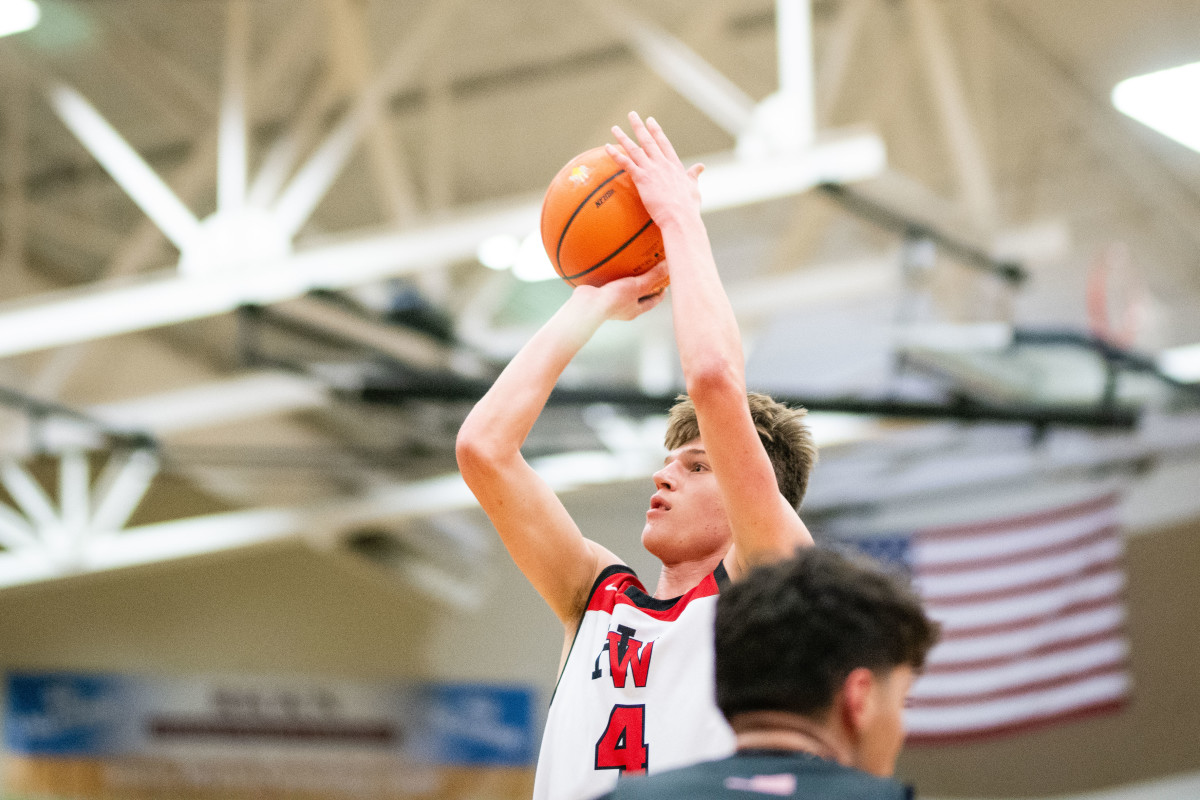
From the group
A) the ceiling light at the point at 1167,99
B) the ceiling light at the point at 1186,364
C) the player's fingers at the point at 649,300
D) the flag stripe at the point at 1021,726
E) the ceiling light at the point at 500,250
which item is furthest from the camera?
the flag stripe at the point at 1021,726

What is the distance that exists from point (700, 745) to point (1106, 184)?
35.8 feet

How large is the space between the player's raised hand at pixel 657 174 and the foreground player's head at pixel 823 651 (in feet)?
2.88

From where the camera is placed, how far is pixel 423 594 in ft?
52.9

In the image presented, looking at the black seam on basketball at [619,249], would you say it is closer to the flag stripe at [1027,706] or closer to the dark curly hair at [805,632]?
the dark curly hair at [805,632]

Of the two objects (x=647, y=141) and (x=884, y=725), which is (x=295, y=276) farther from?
(x=884, y=725)

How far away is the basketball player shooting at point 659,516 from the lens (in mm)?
2213

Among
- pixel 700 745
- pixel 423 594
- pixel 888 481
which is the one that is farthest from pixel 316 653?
pixel 700 745

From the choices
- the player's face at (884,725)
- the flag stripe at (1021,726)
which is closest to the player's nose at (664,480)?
the player's face at (884,725)

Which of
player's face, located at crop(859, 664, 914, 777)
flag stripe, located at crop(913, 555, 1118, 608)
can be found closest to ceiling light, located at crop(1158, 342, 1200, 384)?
flag stripe, located at crop(913, 555, 1118, 608)

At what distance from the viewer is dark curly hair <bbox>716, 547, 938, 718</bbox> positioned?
177 centimetres

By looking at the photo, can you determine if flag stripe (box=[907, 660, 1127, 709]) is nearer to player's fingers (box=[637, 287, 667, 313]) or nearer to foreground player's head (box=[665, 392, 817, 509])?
player's fingers (box=[637, 287, 667, 313])

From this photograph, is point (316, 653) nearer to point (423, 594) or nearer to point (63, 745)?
point (423, 594)

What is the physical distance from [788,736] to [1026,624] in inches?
450

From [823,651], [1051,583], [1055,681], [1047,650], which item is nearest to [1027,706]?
[1055,681]
